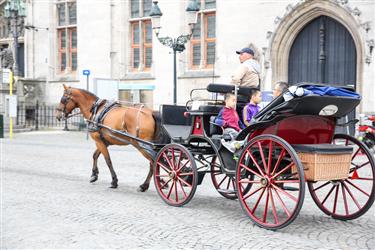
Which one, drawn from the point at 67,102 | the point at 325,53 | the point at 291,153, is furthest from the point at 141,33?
the point at 291,153

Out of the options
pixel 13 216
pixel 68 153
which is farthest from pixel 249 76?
pixel 68 153

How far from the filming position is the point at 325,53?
17.8m

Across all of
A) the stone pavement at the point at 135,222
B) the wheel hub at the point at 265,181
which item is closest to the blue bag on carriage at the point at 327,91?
the wheel hub at the point at 265,181

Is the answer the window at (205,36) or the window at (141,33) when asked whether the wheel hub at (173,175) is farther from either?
the window at (141,33)

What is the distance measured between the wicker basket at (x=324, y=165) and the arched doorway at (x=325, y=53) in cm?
1215

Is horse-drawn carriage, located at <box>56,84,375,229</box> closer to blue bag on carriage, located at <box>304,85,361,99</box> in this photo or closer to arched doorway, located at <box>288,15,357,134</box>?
blue bag on carriage, located at <box>304,85,361,99</box>

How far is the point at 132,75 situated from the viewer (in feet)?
76.7

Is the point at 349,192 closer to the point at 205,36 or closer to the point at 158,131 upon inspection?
the point at 158,131

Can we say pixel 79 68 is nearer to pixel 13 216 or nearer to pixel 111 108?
pixel 111 108

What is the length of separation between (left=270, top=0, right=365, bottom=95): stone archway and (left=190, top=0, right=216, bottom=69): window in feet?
10.8

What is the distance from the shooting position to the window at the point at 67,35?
26.1 metres

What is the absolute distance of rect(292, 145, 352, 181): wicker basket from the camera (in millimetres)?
5461

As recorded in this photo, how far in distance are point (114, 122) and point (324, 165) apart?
424 cm

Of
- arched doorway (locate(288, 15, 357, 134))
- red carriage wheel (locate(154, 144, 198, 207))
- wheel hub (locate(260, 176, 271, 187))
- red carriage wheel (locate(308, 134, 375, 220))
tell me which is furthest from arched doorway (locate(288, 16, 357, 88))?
wheel hub (locate(260, 176, 271, 187))
